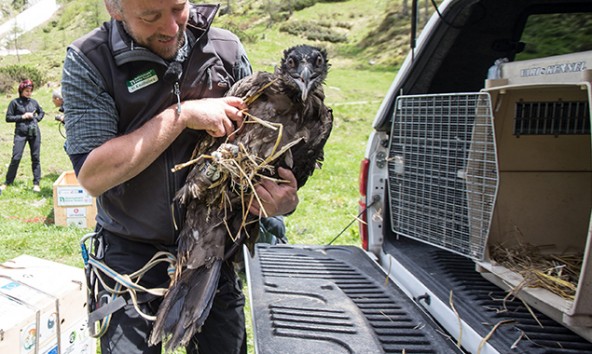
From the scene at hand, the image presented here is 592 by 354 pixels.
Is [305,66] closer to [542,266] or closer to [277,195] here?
[277,195]

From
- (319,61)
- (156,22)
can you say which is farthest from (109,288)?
(319,61)

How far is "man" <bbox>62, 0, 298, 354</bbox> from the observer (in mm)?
2184

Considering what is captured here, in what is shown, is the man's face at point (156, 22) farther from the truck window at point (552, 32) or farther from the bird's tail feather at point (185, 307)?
the truck window at point (552, 32)

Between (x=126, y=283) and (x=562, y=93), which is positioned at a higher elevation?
(x=562, y=93)

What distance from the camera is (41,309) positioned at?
3.34 meters

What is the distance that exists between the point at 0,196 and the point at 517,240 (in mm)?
9891

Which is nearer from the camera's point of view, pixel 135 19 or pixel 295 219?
pixel 135 19

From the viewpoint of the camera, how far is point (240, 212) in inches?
102

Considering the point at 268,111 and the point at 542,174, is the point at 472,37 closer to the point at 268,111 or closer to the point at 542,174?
the point at 542,174

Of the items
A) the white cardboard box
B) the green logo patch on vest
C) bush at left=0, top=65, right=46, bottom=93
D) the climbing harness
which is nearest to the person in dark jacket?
the white cardboard box

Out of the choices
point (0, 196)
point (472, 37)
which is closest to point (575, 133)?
point (472, 37)

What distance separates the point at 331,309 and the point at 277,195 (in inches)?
30.1

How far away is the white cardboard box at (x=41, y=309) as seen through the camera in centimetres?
316

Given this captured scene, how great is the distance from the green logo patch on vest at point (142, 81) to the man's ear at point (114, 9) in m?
0.26
